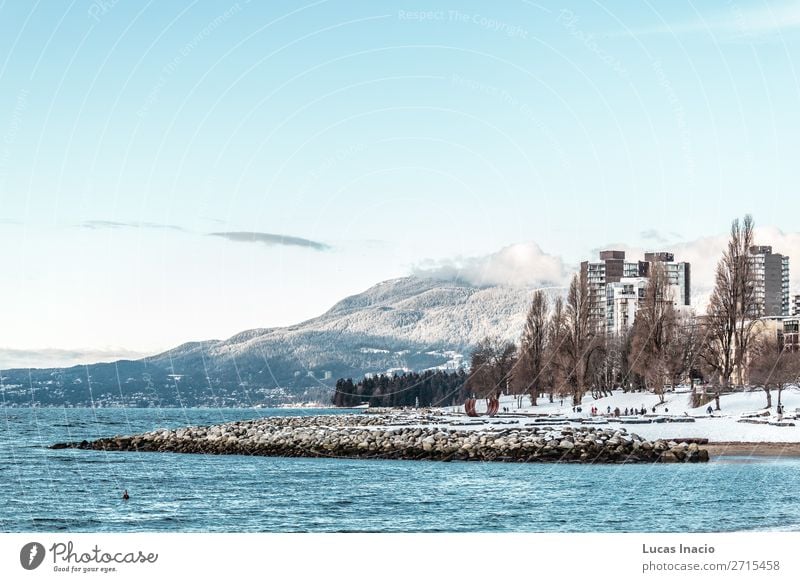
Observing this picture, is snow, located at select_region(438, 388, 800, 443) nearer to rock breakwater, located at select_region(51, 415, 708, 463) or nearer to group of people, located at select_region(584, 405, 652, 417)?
group of people, located at select_region(584, 405, 652, 417)

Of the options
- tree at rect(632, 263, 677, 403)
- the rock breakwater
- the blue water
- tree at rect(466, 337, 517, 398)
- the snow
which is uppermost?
tree at rect(632, 263, 677, 403)

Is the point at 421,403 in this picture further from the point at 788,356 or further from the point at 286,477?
the point at 286,477

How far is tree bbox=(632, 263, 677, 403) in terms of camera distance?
100125mm

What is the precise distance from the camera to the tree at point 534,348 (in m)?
113

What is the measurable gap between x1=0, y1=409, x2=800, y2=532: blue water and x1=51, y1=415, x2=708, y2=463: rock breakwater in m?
2.61

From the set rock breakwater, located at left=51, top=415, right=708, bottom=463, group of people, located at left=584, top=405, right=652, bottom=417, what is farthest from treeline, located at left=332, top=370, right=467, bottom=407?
rock breakwater, located at left=51, top=415, right=708, bottom=463

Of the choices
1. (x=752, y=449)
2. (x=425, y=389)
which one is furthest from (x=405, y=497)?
(x=425, y=389)

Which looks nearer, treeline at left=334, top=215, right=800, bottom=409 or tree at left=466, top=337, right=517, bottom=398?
treeline at left=334, top=215, right=800, bottom=409

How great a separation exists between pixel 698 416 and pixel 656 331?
89.0ft

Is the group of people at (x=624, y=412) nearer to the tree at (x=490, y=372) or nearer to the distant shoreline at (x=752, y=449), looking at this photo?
the distant shoreline at (x=752, y=449)
